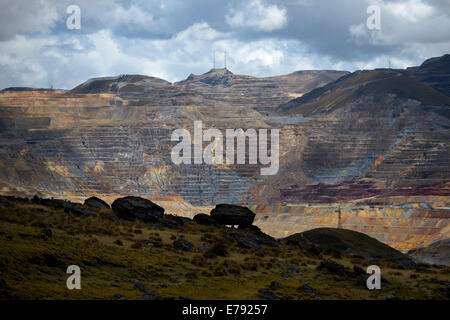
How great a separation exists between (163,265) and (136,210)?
13.9 meters

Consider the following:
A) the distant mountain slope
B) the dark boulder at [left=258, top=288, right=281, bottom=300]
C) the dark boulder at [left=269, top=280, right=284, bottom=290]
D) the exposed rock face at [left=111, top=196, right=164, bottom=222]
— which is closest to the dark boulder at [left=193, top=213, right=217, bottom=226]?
Answer: the exposed rock face at [left=111, top=196, right=164, bottom=222]

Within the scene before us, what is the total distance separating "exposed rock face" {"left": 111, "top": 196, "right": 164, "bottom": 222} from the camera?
53000mm

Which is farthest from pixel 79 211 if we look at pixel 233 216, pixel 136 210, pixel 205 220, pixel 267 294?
pixel 267 294

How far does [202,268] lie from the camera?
40625mm

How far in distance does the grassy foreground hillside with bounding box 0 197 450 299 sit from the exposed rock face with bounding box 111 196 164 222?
1191 millimetres

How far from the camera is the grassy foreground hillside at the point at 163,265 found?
34.2 metres

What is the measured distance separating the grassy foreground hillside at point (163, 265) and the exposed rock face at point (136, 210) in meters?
1.19

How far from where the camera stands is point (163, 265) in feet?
A: 131

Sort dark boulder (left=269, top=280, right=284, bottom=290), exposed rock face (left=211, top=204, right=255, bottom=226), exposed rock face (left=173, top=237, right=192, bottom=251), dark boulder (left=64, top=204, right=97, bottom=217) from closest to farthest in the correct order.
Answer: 1. dark boulder (left=269, top=280, right=284, bottom=290)
2. exposed rock face (left=173, top=237, right=192, bottom=251)
3. dark boulder (left=64, top=204, right=97, bottom=217)
4. exposed rock face (left=211, top=204, right=255, bottom=226)

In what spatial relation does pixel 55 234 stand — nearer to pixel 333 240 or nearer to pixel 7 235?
pixel 7 235

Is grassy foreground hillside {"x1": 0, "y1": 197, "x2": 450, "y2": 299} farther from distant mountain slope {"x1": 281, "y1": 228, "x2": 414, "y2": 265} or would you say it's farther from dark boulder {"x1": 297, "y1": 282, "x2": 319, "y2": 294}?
distant mountain slope {"x1": 281, "y1": 228, "x2": 414, "y2": 265}
